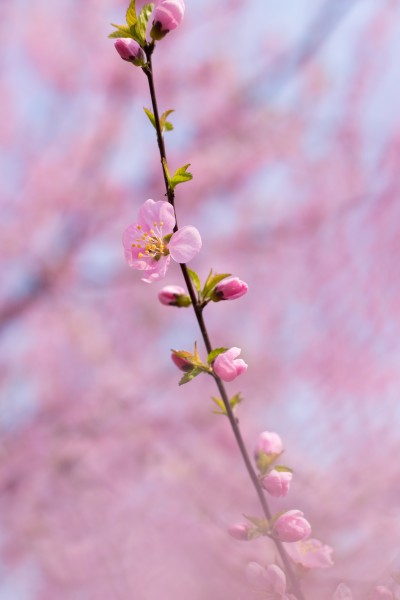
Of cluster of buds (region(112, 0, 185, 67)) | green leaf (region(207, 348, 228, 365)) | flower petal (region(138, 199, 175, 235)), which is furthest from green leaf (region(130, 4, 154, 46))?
green leaf (region(207, 348, 228, 365))

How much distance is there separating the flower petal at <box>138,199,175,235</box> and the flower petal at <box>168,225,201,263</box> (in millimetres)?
14

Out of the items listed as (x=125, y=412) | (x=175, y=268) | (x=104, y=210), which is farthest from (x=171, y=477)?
(x=104, y=210)

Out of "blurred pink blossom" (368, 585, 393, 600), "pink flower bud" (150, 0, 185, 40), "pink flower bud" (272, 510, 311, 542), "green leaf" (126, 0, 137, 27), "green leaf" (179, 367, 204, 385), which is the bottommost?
"blurred pink blossom" (368, 585, 393, 600)

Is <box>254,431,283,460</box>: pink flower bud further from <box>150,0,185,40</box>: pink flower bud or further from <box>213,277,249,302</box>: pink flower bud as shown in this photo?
<box>150,0,185,40</box>: pink flower bud

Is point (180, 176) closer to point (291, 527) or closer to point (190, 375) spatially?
point (190, 375)

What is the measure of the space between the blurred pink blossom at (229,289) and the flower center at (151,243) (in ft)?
0.16

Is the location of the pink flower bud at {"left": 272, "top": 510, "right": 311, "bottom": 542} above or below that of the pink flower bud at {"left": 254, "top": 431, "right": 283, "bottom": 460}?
below

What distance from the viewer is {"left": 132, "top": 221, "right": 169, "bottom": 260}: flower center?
46 cm

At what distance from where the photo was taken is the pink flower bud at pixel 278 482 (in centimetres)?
45

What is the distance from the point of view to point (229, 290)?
467 mm

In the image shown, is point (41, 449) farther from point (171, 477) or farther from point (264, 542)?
point (264, 542)

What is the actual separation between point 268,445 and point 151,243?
0.19 m

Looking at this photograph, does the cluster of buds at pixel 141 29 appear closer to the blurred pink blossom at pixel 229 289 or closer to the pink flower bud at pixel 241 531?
the blurred pink blossom at pixel 229 289

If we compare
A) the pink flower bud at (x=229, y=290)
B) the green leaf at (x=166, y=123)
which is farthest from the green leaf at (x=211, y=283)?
the green leaf at (x=166, y=123)
